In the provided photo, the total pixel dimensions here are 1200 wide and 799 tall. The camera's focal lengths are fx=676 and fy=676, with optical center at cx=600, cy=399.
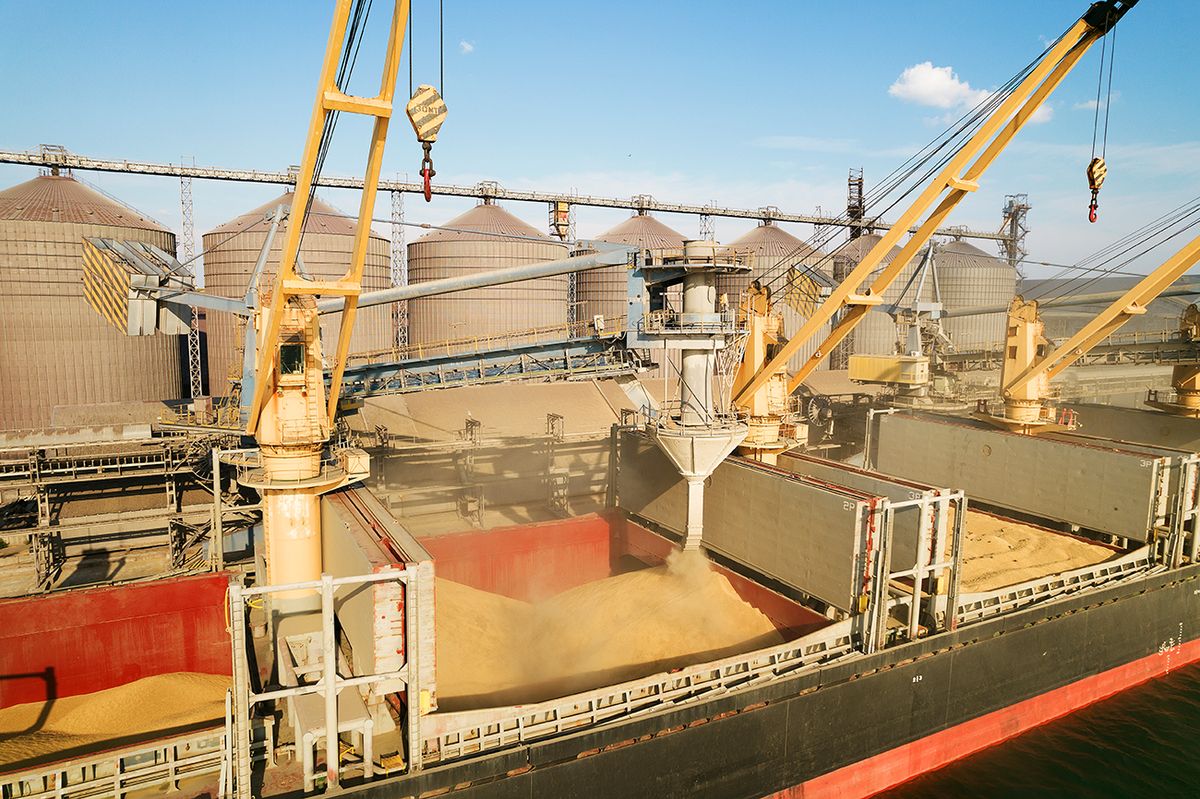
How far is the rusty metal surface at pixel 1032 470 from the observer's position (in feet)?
64.4

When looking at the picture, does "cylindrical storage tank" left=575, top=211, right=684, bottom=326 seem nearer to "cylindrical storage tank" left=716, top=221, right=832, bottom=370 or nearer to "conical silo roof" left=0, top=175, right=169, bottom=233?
"cylindrical storage tank" left=716, top=221, right=832, bottom=370

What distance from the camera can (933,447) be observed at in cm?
2620

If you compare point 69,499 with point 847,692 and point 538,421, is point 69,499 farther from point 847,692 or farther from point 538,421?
point 847,692

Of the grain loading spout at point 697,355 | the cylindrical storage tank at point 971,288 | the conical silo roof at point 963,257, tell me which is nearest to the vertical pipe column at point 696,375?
the grain loading spout at point 697,355

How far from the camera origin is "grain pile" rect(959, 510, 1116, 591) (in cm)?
1900

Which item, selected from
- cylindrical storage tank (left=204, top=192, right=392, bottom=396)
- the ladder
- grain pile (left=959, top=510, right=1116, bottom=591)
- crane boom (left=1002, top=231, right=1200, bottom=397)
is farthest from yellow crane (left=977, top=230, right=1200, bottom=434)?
cylindrical storage tank (left=204, top=192, right=392, bottom=396)

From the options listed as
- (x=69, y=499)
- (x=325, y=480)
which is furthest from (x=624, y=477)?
(x=69, y=499)

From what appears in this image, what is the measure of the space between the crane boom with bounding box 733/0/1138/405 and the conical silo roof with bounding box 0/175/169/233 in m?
30.1

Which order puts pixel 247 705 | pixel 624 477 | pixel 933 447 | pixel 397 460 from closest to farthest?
pixel 247 705 < pixel 624 477 < pixel 933 447 < pixel 397 460

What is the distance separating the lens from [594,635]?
16.5 metres

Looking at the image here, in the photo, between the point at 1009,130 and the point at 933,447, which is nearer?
the point at 1009,130

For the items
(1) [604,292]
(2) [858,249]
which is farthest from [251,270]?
(2) [858,249]

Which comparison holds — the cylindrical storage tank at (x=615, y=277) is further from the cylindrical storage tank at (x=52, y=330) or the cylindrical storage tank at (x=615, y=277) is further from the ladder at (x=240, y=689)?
the ladder at (x=240, y=689)

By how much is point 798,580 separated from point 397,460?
18.1 meters
